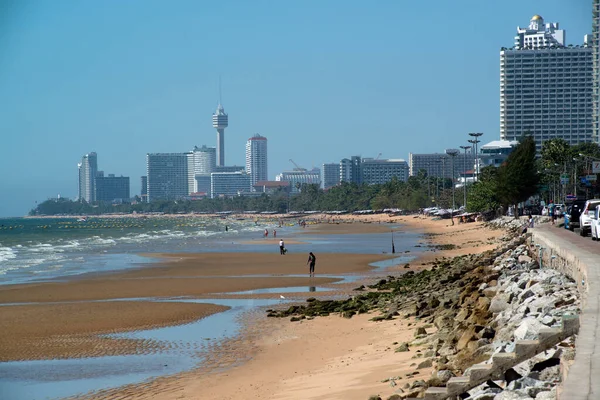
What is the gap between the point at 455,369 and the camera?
11305 millimetres

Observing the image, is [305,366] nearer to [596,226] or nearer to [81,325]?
[81,325]

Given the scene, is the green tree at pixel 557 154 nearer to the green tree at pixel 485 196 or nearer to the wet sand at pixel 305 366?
the green tree at pixel 485 196

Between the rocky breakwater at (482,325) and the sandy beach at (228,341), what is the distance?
0.61m

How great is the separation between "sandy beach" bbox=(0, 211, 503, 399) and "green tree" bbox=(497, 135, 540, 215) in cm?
4286

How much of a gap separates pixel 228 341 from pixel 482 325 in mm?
8080

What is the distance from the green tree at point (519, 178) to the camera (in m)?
80.6

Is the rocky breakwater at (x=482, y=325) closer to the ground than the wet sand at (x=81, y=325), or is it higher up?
higher up

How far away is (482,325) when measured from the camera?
1410 cm

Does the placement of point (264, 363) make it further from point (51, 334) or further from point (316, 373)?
point (51, 334)

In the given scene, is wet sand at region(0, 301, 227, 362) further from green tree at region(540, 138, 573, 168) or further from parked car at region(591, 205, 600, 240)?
green tree at region(540, 138, 573, 168)

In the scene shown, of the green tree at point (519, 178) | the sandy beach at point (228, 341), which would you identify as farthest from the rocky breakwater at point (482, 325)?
the green tree at point (519, 178)

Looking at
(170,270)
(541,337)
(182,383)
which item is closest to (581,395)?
(541,337)

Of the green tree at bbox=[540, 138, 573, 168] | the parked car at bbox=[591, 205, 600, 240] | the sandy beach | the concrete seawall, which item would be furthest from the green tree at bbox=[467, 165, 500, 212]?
the concrete seawall

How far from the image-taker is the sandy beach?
1437cm
